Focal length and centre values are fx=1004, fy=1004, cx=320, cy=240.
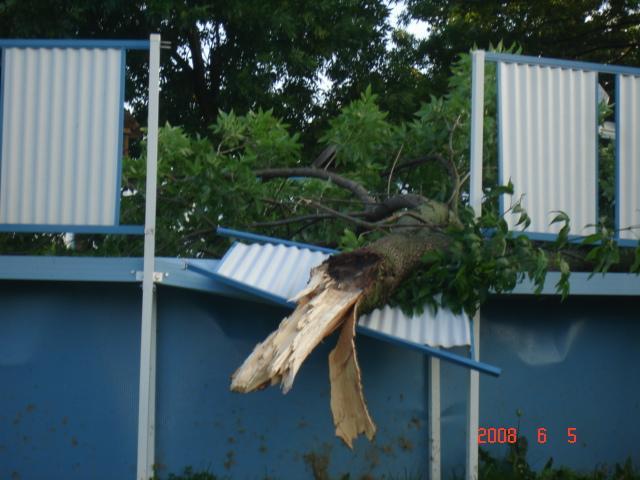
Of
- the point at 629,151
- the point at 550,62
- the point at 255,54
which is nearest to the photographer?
the point at 550,62

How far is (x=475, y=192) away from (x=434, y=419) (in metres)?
1.57

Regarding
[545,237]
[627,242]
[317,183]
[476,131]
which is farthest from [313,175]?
[627,242]

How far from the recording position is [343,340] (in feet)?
19.0

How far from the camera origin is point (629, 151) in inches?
285

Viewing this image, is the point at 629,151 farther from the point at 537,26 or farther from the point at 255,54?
the point at 537,26

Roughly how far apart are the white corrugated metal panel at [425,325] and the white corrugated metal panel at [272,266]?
0.49 metres

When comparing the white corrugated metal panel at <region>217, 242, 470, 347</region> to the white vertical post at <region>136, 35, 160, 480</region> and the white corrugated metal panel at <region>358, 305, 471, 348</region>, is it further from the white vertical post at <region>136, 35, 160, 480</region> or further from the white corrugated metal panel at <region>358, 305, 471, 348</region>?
the white vertical post at <region>136, 35, 160, 480</region>

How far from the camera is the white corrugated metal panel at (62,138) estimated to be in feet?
21.1

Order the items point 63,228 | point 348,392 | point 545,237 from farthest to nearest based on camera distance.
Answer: point 545,237, point 63,228, point 348,392

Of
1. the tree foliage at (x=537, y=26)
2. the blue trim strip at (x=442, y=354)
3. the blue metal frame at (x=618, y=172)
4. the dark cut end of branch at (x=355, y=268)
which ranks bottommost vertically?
the blue trim strip at (x=442, y=354)

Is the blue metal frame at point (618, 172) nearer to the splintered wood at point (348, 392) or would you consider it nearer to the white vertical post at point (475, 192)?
the white vertical post at point (475, 192)

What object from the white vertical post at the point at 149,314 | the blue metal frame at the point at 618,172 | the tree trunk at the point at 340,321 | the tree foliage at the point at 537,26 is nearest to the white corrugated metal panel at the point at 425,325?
the tree trunk at the point at 340,321

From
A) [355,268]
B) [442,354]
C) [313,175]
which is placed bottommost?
[442,354]

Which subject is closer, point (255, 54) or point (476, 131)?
point (476, 131)
